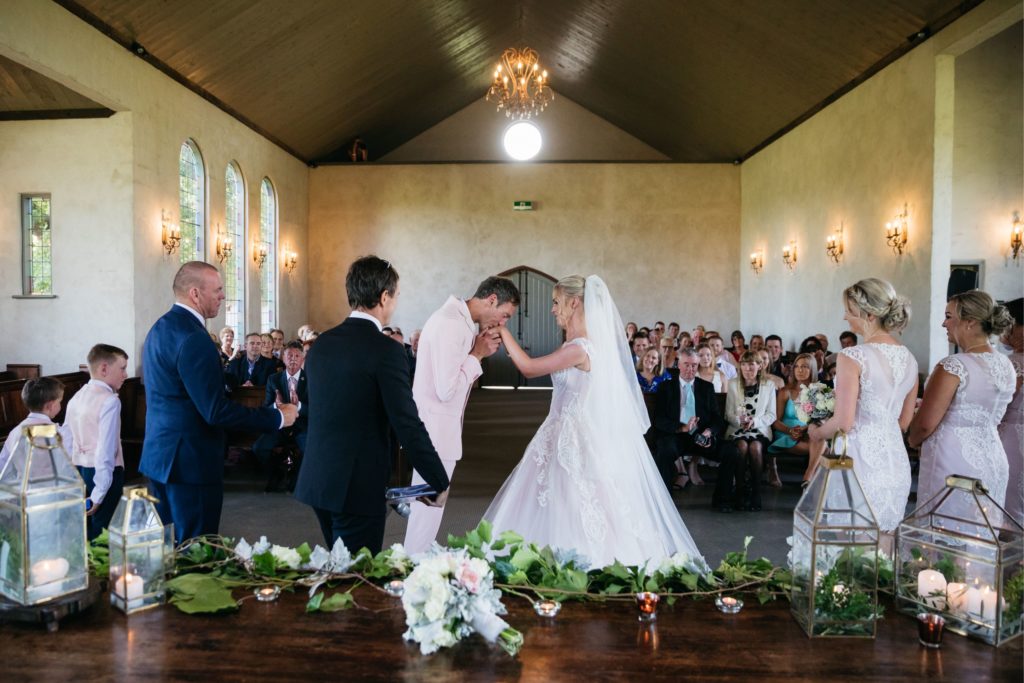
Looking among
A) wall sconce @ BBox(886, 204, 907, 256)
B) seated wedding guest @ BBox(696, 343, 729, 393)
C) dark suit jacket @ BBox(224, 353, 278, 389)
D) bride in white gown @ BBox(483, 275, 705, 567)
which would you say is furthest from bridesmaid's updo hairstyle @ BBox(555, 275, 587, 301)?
wall sconce @ BBox(886, 204, 907, 256)

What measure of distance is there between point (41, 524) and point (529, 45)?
14464 mm

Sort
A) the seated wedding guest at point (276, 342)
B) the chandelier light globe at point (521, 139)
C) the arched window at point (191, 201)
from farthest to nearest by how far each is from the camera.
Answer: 1. the chandelier light globe at point (521, 139)
2. the arched window at point (191, 201)
3. the seated wedding guest at point (276, 342)

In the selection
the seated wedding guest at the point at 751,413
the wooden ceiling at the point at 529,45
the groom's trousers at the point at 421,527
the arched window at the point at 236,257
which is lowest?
the groom's trousers at the point at 421,527

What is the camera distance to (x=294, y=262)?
50.1 ft

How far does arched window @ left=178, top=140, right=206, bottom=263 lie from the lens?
10586 mm

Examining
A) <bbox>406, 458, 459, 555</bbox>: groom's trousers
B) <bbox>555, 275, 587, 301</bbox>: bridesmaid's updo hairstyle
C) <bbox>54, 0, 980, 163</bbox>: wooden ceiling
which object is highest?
<bbox>54, 0, 980, 163</bbox>: wooden ceiling

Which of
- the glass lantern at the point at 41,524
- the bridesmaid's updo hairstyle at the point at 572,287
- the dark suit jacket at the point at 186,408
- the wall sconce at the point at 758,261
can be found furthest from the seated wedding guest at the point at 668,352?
the glass lantern at the point at 41,524

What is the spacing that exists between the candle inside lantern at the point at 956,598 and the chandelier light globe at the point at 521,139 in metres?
15.8

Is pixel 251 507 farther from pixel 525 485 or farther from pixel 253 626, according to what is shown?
pixel 253 626

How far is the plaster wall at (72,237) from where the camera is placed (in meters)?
8.98

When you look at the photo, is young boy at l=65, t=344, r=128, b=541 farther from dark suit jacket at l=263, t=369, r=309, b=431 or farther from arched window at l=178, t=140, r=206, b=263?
arched window at l=178, t=140, r=206, b=263

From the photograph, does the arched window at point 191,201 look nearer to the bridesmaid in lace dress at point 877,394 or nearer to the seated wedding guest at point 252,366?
the seated wedding guest at point 252,366

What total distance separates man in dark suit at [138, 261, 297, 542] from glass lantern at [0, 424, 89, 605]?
1.19m

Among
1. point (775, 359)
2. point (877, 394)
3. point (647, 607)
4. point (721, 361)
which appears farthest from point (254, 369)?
point (647, 607)
